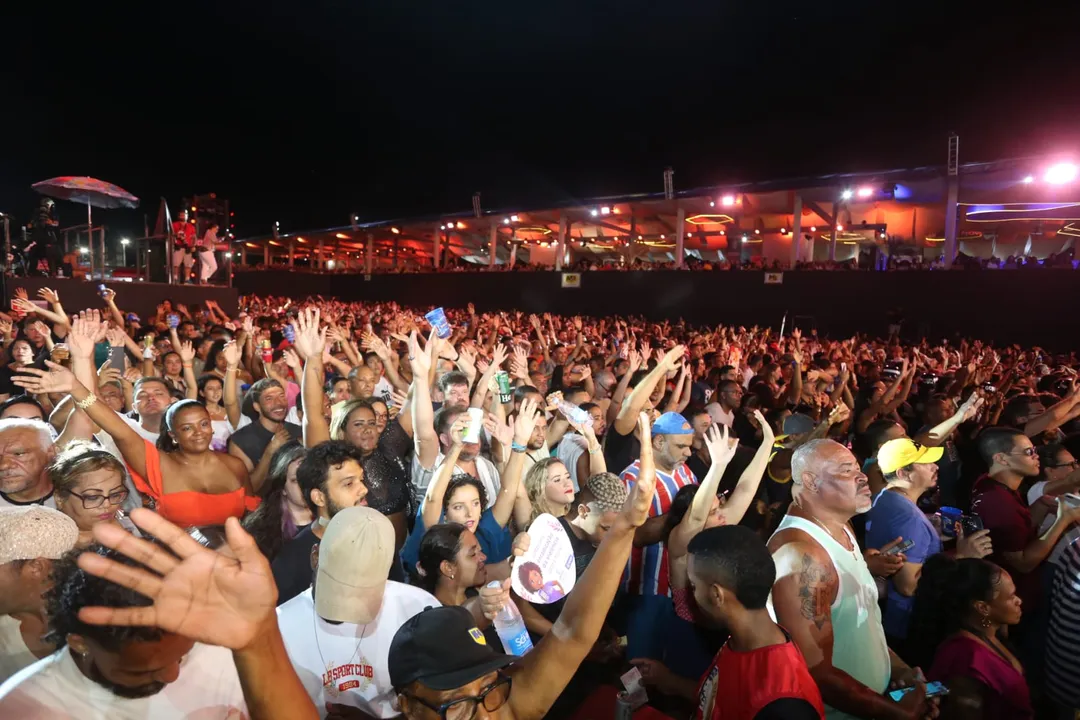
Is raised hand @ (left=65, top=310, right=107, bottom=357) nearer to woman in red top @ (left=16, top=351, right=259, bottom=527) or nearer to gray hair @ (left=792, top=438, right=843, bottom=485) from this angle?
woman in red top @ (left=16, top=351, right=259, bottom=527)

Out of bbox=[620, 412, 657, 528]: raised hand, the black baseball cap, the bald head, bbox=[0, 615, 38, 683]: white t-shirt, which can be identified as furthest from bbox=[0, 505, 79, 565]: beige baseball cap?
the bald head

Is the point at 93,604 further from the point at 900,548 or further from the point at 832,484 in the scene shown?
the point at 900,548

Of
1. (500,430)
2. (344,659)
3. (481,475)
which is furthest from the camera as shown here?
(481,475)

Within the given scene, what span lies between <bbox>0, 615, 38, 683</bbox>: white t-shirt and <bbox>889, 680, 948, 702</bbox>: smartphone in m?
2.96

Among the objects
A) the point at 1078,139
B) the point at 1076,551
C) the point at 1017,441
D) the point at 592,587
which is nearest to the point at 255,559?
the point at 592,587

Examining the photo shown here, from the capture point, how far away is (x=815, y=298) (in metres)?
18.4

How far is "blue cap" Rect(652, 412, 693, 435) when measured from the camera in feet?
12.7

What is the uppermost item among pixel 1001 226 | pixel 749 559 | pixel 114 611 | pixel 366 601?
pixel 1001 226

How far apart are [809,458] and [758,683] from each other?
1.18 metres

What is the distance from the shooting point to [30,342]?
21.6 ft

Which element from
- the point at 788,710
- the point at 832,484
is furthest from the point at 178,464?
the point at 832,484

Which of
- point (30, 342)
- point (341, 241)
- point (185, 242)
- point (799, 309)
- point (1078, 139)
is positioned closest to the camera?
point (30, 342)

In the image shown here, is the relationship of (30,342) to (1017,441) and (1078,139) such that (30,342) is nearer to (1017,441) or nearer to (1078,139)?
(1017,441)

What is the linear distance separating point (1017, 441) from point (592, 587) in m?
3.49
